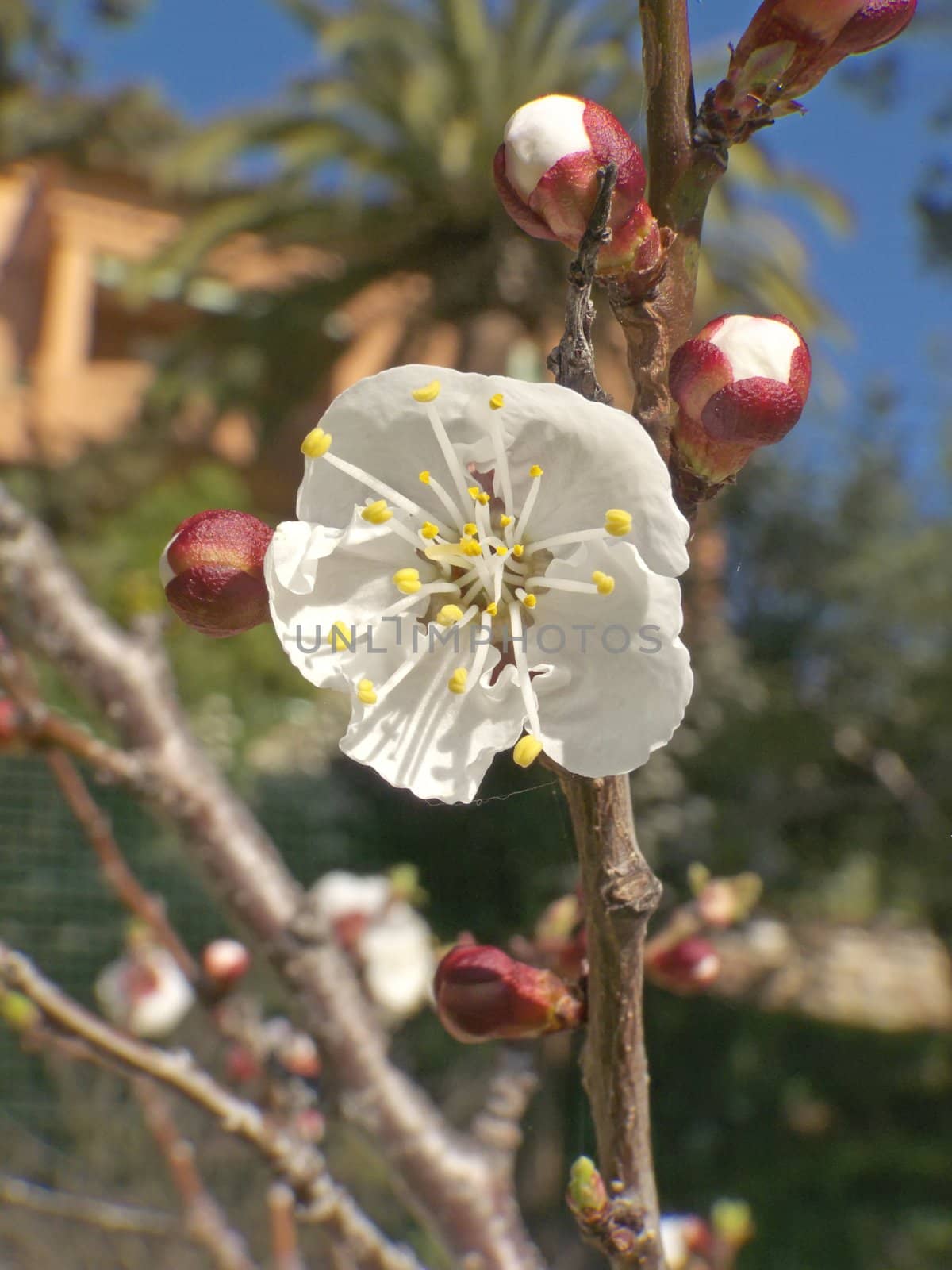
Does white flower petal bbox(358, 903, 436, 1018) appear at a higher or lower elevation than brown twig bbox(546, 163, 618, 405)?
lower

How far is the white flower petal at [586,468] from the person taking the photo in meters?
0.60

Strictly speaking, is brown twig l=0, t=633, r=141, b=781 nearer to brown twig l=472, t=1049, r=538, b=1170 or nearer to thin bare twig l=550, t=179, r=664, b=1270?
brown twig l=472, t=1049, r=538, b=1170

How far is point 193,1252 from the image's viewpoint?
2.81m

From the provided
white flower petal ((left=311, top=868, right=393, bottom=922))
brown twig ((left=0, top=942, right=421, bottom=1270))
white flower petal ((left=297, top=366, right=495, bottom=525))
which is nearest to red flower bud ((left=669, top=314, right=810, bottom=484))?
white flower petal ((left=297, top=366, right=495, bottom=525))

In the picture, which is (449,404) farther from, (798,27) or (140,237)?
(140,237)

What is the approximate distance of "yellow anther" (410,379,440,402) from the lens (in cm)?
63

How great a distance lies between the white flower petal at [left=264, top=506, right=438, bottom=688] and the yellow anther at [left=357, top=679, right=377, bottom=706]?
0.01 meters

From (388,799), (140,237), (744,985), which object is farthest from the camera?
(140,237)

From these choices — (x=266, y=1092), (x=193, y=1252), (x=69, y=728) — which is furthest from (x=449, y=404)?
(x=193, y=1252)

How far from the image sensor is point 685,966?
0.89 metres

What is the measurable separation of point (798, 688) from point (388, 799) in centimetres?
278

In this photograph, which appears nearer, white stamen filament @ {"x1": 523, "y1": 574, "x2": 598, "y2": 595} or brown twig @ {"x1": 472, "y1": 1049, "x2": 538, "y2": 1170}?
white stamen filament @ {"x1": 523, "y1": 574, "x2": 598, "y2": 595}

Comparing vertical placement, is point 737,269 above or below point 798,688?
above

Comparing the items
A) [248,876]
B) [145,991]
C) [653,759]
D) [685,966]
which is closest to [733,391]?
[685,966]
